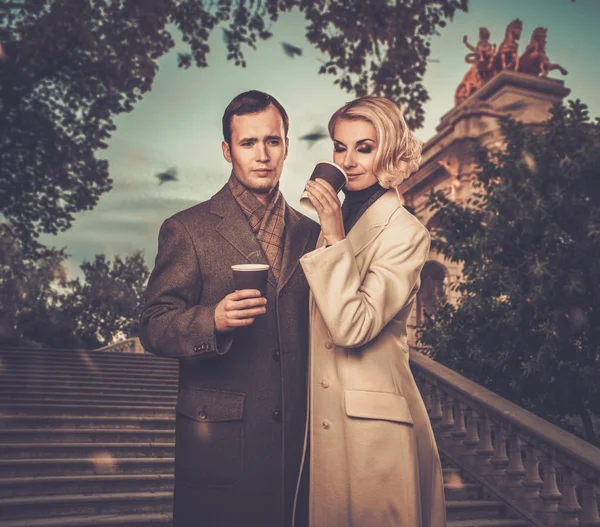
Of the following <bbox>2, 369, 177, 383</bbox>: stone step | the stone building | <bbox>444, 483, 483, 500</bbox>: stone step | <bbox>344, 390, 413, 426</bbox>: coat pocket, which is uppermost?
the stone building

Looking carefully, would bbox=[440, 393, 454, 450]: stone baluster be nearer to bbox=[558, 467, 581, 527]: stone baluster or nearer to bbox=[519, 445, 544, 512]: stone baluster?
bbox=[519, 445, 544, 512]: stone baluster

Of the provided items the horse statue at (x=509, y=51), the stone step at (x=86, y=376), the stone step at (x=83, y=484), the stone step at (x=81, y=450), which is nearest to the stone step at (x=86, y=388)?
the stone step at (x=86, y=376)

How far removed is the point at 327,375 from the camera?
2.30 m

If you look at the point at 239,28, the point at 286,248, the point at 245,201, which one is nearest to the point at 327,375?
the point at 286,248

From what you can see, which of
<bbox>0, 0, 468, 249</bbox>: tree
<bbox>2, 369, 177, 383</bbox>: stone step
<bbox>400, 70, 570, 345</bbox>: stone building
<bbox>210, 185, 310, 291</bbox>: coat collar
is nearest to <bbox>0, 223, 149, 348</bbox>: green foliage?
<bbox>0, 0, 468, 249</bbox>: tree

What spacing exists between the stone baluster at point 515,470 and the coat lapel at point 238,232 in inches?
163

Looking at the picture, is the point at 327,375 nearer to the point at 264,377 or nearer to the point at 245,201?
the point at 264,377

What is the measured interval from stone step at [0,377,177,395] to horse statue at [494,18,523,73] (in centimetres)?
2048

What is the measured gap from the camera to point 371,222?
2.41m

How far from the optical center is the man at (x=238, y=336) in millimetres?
2242

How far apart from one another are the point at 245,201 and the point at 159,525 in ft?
10.6

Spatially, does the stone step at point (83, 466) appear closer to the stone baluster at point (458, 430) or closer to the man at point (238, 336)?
the stone baluster at point (458, 430)

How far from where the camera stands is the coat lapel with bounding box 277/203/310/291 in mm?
2422

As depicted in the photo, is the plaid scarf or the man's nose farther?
the plaid scarf
